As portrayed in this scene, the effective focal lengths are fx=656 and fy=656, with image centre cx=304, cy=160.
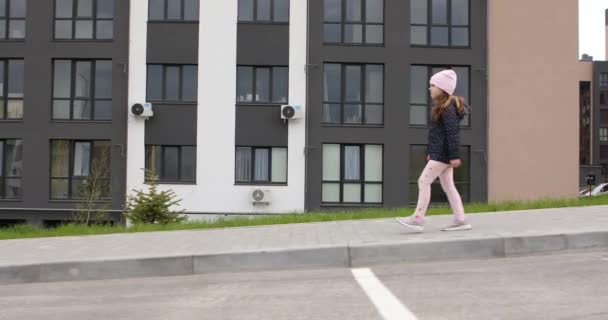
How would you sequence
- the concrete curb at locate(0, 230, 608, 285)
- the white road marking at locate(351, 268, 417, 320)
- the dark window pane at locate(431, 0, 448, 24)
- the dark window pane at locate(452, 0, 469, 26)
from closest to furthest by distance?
the white road marking at locate(351, 268, 417, 320)
the concrete curb at locate(0, 230, 608, 285)
the dark window pane at locate(431, 0, 448, 24)
the dark window pane at locate(452, 0, 469, 26)

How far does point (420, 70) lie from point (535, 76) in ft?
15.0

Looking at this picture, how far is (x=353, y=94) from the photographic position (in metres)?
24.8

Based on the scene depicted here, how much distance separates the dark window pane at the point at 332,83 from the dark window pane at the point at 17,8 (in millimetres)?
11713

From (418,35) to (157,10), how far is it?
9.97 metres

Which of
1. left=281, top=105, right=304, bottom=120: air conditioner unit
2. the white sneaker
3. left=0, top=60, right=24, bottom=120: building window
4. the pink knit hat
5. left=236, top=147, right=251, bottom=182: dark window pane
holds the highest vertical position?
left=0, top=60, right=24, bottom=120: building window

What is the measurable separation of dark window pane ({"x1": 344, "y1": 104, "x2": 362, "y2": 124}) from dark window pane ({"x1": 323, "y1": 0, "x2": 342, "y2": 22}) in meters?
3.35

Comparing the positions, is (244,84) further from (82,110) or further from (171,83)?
(82,110)

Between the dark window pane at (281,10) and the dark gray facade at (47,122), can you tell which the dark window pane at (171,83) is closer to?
the dark gray facade at (47,122)

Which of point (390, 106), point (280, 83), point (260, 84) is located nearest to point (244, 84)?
point (260, 84)

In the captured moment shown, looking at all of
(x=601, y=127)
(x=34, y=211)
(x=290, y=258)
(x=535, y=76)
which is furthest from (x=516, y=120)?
(x=601, y=127)

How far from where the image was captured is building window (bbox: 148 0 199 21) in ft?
81.0

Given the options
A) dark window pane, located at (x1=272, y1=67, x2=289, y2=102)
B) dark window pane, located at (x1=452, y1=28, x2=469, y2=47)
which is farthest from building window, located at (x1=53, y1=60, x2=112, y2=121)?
dark window pane, located at (x1=452, y1=28, x2=469, y2=47)

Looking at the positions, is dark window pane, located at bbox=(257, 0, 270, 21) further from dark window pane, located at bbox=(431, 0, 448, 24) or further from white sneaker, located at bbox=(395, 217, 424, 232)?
white sneaker, located at bbox=(395, 217, 424, 232)

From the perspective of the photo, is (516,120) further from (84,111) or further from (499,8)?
(84,111)
